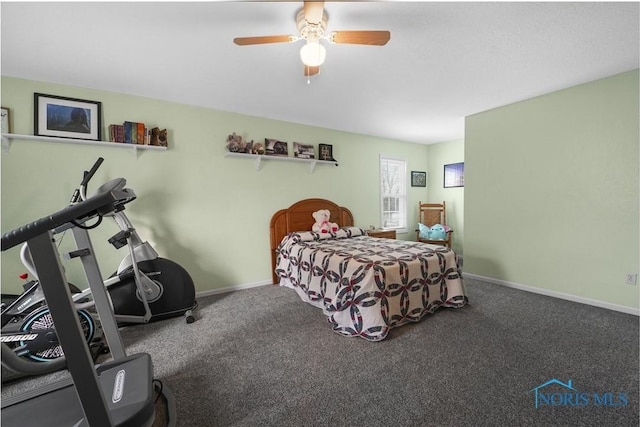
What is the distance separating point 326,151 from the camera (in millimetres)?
4098

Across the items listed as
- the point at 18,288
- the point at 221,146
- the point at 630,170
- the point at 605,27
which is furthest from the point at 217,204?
the point at 630,170

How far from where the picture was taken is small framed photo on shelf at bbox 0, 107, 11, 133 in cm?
231

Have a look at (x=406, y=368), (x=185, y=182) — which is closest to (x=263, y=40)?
(x=185, y=182)

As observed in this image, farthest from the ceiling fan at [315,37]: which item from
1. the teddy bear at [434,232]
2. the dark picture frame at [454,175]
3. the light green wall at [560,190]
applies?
the dark picture frame at [454,175]

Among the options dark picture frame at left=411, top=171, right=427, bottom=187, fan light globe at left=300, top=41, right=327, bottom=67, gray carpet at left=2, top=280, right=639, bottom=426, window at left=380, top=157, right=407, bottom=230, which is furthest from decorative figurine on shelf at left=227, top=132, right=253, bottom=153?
dark picture frame at left=411, top=171, right=427, bottom=187

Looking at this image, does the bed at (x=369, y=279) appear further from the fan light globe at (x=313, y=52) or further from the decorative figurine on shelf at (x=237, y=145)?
the fan light globe at (x=313, y=52)

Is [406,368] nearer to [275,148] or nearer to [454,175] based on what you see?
[275,148]

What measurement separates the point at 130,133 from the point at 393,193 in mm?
4214

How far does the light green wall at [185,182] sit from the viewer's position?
2.43m

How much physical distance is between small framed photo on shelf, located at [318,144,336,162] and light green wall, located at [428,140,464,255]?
2464 millimetres

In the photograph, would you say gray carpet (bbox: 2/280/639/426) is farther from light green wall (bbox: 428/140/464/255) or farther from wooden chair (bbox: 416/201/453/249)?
wooden chair (bbox: 416/201/453/249)

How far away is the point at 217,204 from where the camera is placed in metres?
3.31

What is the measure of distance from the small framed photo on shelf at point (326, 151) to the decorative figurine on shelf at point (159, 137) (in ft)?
6.90

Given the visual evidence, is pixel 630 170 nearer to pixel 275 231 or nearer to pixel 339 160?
pixel 339 160
